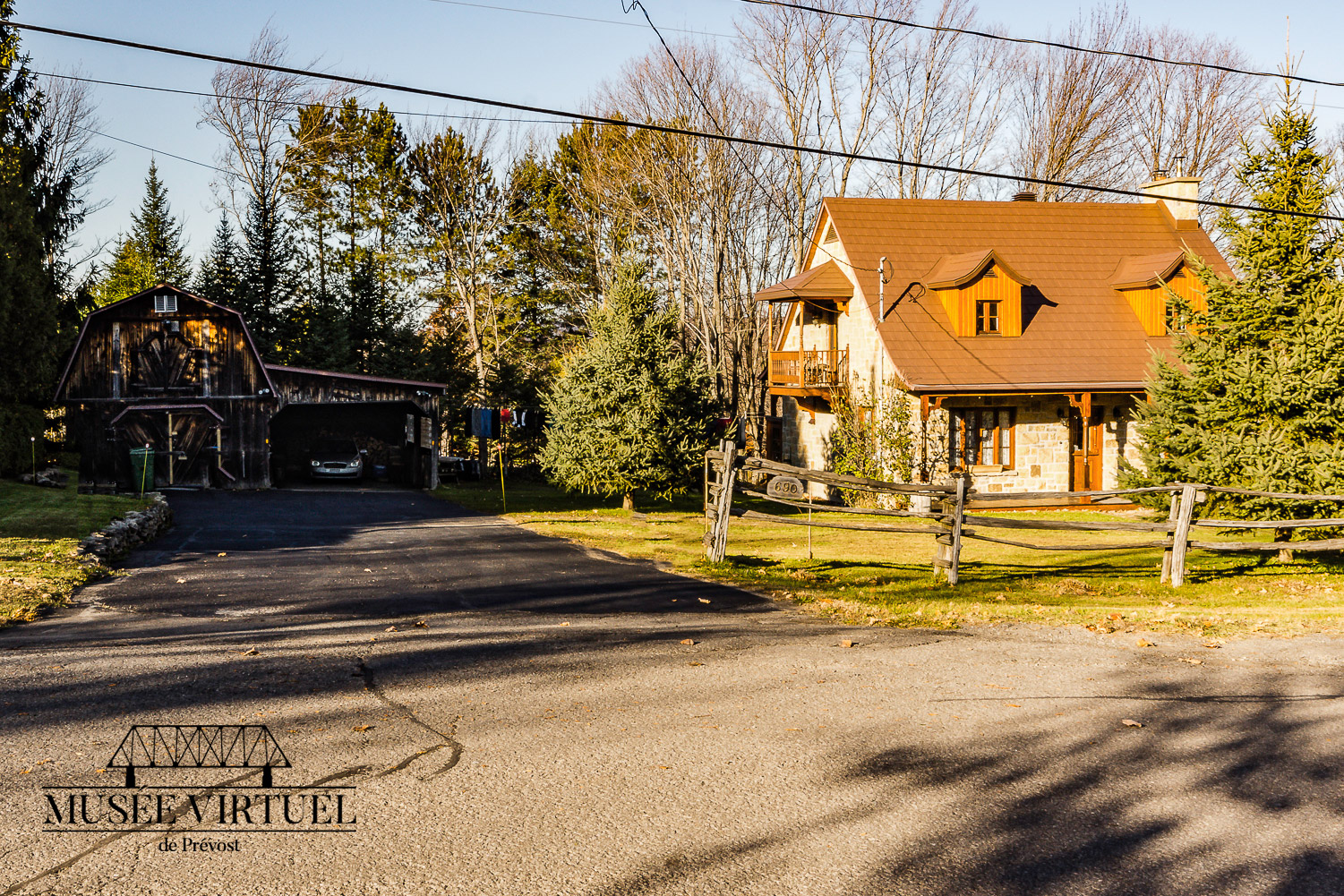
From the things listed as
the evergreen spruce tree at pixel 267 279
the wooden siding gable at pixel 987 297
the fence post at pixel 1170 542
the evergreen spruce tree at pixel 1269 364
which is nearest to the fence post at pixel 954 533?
the fence post at pixel 1170 542

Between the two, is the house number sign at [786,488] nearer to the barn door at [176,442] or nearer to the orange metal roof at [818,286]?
the orange metal roof at [818,286]

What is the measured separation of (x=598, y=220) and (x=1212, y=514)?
33.7 m

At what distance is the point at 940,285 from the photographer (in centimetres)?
2695

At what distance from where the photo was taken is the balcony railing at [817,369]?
93.5 feet

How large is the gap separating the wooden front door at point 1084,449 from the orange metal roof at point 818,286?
23.9 feet

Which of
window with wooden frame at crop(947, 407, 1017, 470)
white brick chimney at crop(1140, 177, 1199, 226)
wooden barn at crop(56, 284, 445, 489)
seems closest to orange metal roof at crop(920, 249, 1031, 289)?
window with wooden frame at crop(947, 407, 1017, 470)

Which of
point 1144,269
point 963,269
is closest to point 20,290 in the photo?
point 963,269

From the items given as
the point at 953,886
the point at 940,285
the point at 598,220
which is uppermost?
the point at 598,220

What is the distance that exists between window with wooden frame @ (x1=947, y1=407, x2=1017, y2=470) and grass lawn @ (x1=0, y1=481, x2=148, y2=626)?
2000 cm

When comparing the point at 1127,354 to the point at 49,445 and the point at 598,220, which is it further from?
the point at 49,445

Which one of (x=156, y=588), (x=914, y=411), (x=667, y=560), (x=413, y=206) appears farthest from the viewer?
(x=413, y=206)

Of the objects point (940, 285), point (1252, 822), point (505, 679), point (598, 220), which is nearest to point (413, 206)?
point (598, 220)

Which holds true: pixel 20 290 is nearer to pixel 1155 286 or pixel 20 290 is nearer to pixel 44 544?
pixel 44 544

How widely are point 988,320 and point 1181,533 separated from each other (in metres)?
15.1
